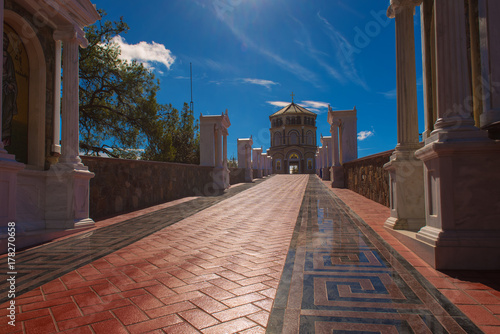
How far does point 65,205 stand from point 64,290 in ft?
9.78

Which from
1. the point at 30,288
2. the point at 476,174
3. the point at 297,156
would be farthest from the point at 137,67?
the point at 297,156

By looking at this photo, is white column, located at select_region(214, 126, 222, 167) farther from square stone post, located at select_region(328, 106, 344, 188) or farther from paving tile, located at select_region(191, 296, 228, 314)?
paving tile, located at select_region(191, 296, 228, 314)

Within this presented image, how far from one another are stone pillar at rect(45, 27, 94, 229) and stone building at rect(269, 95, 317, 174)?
50.3 metres

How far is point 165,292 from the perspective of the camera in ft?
8.31

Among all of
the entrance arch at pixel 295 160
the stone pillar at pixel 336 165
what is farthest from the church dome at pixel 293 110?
the stone pillar at pixel 336 165

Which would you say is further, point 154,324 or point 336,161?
point 336,161

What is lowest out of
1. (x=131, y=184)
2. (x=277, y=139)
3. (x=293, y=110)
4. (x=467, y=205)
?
(x=467, y=205)

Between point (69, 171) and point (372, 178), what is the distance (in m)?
7.96

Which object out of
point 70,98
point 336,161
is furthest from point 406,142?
point 336,161

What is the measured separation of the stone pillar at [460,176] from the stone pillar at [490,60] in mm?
332

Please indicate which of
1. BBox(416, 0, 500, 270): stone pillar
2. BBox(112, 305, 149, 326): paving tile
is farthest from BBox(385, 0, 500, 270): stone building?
BBox(112, 305, 149, 326): paving tile

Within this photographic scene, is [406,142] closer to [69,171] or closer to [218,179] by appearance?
[69,171]

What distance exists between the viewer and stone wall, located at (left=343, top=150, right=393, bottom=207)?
7561mm

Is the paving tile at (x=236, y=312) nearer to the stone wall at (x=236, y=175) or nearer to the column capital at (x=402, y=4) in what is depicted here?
the column capital at (x=402, y=4)
